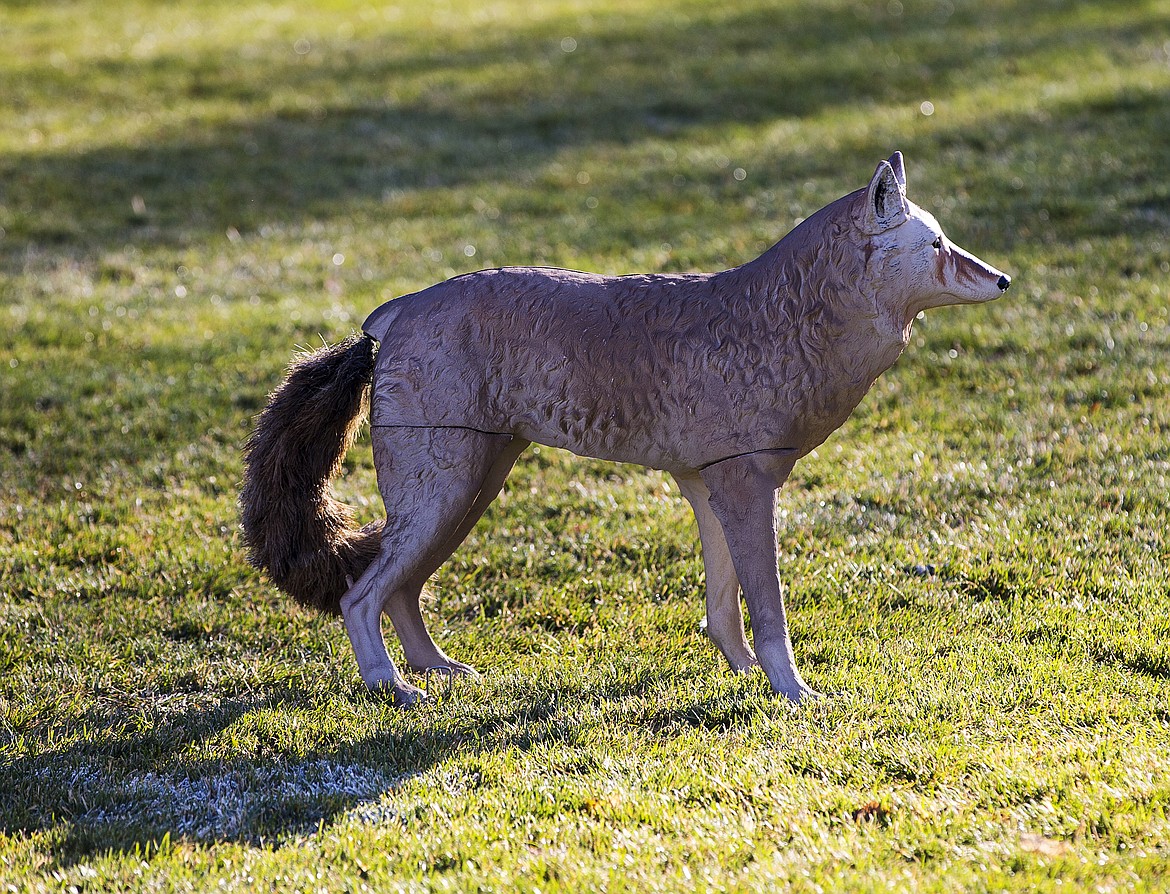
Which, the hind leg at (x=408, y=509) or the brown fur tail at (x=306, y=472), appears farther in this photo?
the brown fur tail at (x=306, y=472)

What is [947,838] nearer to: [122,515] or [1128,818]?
[1128,818]

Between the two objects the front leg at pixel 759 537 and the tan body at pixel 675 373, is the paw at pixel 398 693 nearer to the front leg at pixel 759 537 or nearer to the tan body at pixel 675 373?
the tan body at pixel 675 373

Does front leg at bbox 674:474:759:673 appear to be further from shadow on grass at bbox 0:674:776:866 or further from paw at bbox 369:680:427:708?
paw at bbox 369:680:427:708

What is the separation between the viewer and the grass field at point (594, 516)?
13.5 ft

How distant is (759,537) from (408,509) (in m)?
1.28

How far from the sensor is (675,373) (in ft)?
15.4

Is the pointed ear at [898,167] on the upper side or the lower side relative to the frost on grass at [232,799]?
upper

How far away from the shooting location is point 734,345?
4.64m

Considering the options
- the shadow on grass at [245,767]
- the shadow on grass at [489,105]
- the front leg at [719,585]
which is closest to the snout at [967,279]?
the front leg at [719,585]

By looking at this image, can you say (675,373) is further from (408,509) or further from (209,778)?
(209,778)

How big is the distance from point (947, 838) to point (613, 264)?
681 centimetres

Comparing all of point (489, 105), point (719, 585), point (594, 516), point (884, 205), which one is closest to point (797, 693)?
point (719, 585)

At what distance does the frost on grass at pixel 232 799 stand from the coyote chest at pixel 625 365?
1269 mm

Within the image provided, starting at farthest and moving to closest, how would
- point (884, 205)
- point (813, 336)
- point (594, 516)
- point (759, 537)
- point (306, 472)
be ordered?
1. point (594, 516)
2. point (306, 472)
3. point (759, 537)
4. point (813, 336)
5. point (884, 205)
